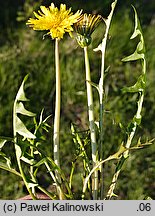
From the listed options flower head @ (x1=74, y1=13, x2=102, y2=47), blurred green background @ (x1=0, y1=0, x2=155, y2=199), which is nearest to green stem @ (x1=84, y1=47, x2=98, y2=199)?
flower head @ (x1=74, y1=13, x2=102, y2=47)

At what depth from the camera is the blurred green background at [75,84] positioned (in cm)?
145

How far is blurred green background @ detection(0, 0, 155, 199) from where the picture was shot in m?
1.45

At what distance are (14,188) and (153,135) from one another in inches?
18.5

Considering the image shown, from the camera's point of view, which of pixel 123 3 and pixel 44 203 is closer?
pixel 44 203

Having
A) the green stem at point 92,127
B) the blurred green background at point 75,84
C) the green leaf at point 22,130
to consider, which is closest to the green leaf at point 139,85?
the green stem at point 92,127

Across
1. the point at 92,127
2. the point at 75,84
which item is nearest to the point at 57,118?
Answer: the point at 92,127

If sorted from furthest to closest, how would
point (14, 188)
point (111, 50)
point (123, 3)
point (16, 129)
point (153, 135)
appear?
point (123, 3) → point (111, 50) → point (153, 135) → point (14, 188) → point (16, 129)

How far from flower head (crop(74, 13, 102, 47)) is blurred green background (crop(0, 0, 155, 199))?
68 centimetres

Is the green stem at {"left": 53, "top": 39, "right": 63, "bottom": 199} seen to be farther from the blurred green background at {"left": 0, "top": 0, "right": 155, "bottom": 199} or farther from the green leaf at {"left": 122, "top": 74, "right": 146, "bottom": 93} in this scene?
the blurred green background at {"left": 0, "top": 0, "right": 155, "bottom": 199}

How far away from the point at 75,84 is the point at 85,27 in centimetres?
93

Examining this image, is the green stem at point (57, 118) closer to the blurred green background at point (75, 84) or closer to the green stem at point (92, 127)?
the green stem at point (92, 127)

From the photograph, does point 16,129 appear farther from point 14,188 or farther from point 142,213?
point 14,188

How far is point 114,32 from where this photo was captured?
1.82 m

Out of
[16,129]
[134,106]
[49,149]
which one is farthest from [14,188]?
[16,129]
